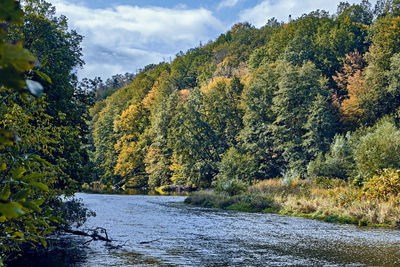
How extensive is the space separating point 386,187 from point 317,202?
4.70 meters

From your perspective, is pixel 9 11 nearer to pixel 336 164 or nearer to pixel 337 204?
pixel 337 204

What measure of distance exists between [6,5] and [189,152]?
65471 millimetres

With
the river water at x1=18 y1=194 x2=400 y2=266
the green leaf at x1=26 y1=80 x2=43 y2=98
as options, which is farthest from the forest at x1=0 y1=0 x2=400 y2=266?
the river water at x1=18 y1=194 x2=400 y2=266

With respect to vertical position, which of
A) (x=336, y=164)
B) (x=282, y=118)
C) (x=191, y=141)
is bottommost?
(x=336, y=164)

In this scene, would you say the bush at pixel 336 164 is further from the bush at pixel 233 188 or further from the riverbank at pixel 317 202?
the bush at pixel 233 188

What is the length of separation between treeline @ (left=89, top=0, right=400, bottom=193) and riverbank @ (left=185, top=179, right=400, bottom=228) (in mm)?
3805

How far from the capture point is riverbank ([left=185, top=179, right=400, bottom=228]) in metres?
22.1

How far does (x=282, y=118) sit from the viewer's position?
53.6 meters

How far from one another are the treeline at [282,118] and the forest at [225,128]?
217 mm

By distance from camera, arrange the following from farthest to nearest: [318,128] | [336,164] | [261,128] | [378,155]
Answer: [261,128], [318,128], [336,164], [378,155]

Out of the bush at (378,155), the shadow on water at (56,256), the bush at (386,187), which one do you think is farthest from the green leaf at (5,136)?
the bush at (378,155)

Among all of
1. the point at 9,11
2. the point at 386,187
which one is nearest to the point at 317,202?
the point at 386,187

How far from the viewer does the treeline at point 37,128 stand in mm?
1289

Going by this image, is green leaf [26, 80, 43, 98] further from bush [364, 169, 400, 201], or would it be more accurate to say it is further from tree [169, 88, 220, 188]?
tree [169, 88, 220, 188]
